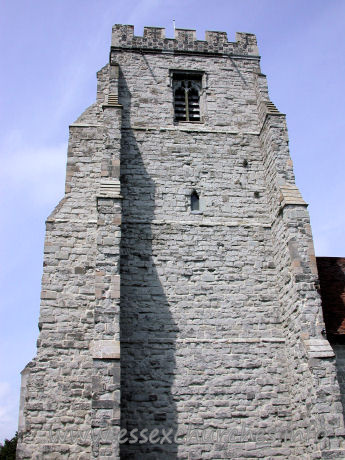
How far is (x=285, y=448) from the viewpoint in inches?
415

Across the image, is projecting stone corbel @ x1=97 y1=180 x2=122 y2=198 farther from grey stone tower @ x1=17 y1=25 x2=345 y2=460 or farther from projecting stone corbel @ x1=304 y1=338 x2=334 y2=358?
projecting stone corbel @ x1=304 y1=338 x2=334 y2=358

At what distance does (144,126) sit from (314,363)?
303 inches

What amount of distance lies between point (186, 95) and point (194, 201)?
370 cm

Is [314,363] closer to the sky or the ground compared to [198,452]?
closer to the sky

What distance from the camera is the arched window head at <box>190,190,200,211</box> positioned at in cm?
1309

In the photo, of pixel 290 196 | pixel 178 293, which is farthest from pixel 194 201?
pixel 178 293

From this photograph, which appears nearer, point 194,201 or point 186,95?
point 194,201

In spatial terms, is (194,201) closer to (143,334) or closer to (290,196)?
(290,196)

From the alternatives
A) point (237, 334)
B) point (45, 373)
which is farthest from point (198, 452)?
point (45, 373)

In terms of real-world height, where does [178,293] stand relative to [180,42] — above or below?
below

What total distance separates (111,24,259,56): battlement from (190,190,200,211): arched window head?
204 inches

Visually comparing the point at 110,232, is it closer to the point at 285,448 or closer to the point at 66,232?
the point at 66,232

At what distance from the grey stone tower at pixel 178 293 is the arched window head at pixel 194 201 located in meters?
0.06

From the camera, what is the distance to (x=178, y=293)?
1184cm
